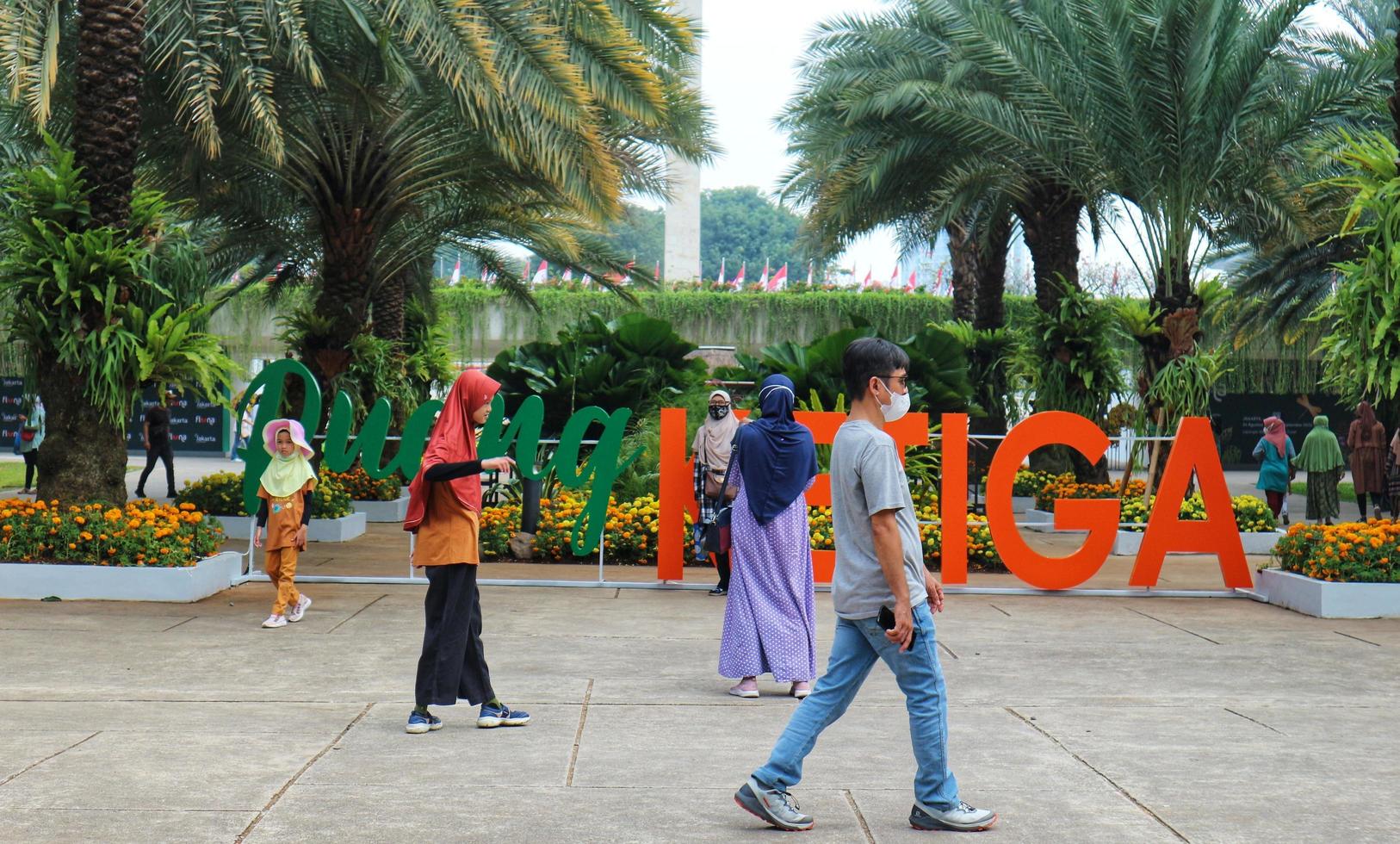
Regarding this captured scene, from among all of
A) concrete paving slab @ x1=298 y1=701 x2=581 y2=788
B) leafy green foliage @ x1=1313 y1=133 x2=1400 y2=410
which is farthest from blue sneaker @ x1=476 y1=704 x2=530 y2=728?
leafy green foliage @ x1=1313 y1=133 x2=1400 y2=410

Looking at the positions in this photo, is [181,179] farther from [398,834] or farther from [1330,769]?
[1330,769]

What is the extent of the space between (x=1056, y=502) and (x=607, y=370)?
6.79 m

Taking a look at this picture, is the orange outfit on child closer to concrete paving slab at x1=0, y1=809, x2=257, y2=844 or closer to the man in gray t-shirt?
concrete paving slab at x1=0, y1=809, x2=257, y2=844

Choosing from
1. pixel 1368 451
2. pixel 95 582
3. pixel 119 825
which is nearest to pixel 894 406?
pixel 119 825

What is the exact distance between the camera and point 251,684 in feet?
22.7

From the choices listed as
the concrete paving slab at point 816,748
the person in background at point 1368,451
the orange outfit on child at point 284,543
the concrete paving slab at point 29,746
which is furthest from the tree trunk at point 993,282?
the concrete paving slab at point 29,746

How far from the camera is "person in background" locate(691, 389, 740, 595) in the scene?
33.9 ft

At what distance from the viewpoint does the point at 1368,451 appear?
57.0 feet

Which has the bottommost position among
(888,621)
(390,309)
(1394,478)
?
(888,621)

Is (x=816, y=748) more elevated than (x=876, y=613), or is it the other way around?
(x=876, y=613)

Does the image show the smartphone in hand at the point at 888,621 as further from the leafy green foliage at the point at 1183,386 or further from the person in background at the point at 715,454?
the leafy green foliage at the point at 1183,386

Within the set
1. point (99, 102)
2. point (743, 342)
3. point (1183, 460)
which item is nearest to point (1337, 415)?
point (743, 342)

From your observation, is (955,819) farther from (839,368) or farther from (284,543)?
(839,368)

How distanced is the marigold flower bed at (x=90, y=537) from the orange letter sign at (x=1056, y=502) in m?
6.10
